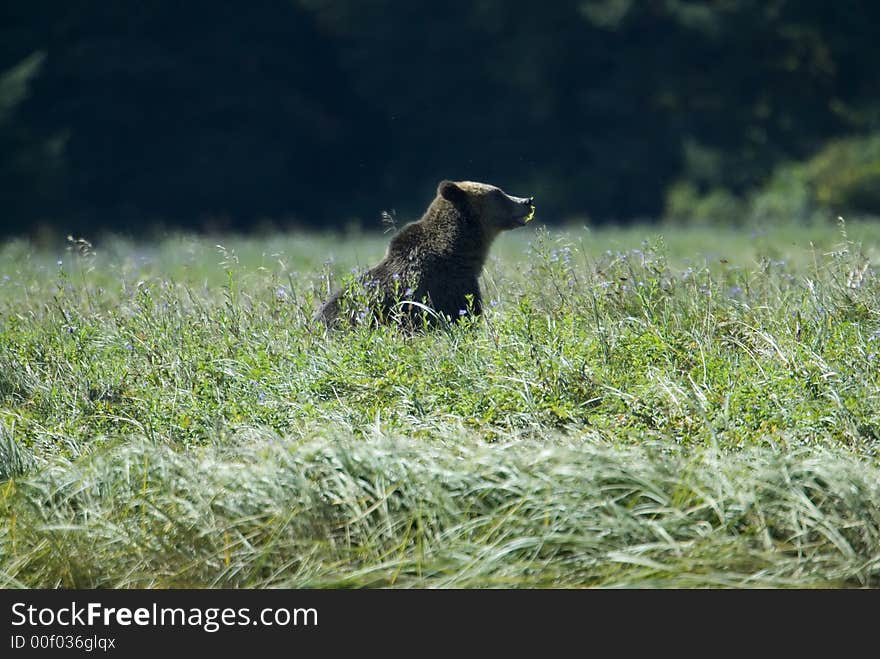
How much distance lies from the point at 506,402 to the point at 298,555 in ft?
5.14

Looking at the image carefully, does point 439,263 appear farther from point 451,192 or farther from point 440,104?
point 440,104

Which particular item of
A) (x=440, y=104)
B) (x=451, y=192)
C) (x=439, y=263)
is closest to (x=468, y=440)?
(x=439, y=263)

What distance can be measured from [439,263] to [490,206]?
76 cm

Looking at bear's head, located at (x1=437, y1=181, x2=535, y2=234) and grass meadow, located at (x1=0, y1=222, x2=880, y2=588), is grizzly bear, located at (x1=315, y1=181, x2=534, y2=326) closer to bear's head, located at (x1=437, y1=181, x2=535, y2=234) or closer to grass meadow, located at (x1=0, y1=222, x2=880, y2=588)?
bear's head, located at (x1=437, y1=181, x2=535, y2=234)

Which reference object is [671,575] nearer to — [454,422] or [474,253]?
[454,422]

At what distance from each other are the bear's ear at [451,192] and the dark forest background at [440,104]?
25.2 metres

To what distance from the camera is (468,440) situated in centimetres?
538

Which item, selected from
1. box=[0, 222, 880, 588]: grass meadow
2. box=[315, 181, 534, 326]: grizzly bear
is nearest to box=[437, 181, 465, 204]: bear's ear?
box=[315, 181, 534, 326]: grizzly bear

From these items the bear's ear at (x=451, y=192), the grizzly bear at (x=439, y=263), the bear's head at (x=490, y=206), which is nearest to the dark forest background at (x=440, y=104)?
the bear's head at (x=490, y=206)

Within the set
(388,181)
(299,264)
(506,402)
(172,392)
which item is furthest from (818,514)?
(388,181)

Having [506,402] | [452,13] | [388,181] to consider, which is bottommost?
[388,181]

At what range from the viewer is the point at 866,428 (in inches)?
216

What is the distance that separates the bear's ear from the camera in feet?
26.8

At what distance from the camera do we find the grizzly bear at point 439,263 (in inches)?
287
